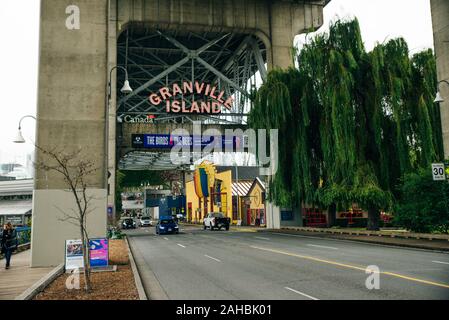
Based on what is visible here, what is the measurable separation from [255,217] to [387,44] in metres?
30.2

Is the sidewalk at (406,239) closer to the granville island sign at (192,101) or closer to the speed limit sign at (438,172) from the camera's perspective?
the speed limit sign at (438,172)

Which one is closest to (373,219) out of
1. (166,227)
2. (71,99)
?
(166,227)

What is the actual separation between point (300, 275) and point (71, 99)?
11.9 m

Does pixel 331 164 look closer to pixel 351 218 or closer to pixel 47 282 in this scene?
pixel 351 218

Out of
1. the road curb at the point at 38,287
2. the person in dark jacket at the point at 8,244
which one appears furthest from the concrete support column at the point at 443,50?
the person in dark jacket at the point at 8,244

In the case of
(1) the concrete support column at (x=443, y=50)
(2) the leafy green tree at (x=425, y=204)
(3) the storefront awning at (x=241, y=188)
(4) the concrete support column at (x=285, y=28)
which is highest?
(4) the concrete support column at (x=285, y=28)

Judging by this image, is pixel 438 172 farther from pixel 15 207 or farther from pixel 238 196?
pixel 15 207

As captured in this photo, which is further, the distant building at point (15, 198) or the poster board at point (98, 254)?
the distant building at point (15, 198)

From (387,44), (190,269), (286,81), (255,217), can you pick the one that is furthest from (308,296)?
(255,217)

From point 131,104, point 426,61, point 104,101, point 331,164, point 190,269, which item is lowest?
point 190,269

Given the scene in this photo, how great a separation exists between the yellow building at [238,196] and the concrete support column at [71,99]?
33.1 meters

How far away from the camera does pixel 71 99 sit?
1836cm

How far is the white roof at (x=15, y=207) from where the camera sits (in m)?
56.8

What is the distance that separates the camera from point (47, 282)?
11.9m
